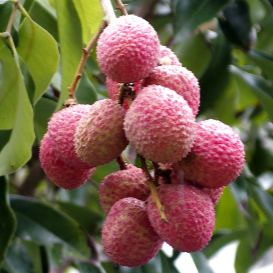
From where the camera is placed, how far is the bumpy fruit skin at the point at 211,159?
0.64 meters

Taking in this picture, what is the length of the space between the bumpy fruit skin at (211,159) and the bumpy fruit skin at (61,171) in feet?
0.61

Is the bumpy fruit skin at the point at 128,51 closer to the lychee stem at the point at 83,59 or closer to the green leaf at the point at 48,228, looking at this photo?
the lychee stem at the point at 83,59

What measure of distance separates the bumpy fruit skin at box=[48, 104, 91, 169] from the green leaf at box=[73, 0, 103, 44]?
0.32 meters

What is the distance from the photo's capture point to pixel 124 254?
68 cm

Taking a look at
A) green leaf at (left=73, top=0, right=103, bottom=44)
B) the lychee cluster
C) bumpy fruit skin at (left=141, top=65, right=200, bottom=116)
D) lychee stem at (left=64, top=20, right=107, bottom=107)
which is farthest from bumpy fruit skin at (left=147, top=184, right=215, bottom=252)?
green leaf at (left=73, top=0, right=103, bottom=44)

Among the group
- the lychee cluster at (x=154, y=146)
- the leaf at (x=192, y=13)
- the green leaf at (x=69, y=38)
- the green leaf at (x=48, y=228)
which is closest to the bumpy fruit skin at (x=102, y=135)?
the lychee cluster at (x=154, y=146)

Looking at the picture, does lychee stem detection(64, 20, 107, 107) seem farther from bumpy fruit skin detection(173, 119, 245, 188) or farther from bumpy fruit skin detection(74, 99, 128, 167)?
bumpy fruit skin detection(173, 119, 245, 188)

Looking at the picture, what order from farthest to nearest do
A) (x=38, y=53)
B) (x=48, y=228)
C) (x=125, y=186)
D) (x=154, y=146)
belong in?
(x=48, y=228) → (x=38, y=53) → (x=125, y=186) → (x=154, y=146)

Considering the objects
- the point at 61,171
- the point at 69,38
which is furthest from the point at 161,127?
the point at 69,38

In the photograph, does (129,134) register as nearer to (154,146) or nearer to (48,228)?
(154,146)

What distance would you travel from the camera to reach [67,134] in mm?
720

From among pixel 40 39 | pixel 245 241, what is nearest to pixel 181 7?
pixel 40 39

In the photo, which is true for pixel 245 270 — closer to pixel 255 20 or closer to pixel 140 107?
pixel 255 20

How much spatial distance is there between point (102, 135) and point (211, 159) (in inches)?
6.2
